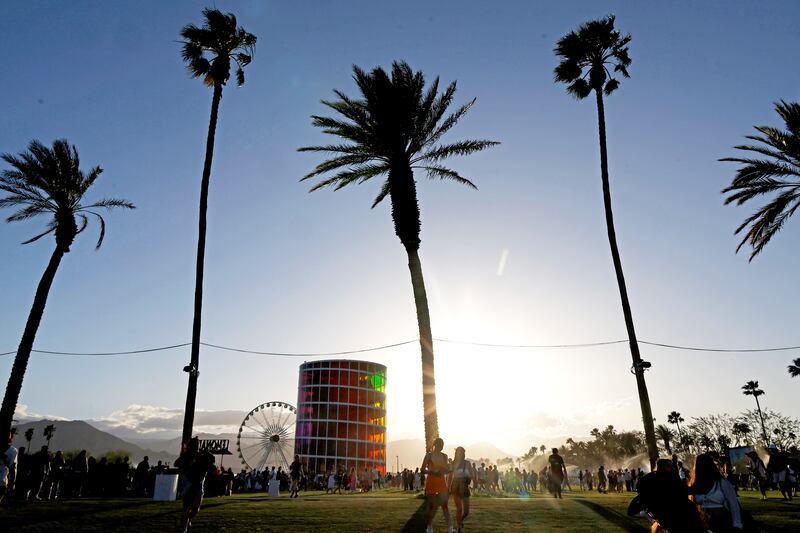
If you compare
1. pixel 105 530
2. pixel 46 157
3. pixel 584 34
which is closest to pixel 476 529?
pixel 105 530

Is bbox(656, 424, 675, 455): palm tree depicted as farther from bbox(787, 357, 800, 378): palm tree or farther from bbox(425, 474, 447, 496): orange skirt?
bbox(425, 474, 447, 496): orange skirt

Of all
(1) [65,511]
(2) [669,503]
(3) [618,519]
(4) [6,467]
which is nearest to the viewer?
(2) [669,503]

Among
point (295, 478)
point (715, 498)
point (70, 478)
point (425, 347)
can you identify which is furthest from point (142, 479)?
point (715, 498)

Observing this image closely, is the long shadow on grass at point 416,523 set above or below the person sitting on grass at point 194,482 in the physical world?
below

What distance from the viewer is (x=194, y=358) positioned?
18.1 m

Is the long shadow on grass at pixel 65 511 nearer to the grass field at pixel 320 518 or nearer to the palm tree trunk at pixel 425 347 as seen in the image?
the grass field at pixel 320 518

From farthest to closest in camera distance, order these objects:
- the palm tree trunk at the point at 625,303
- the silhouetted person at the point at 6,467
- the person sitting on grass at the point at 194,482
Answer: the palm tree trunk at the point at 625,303 → the silhouetted person at the point at 6,467 → the person sitting on grass at the point at 194,482

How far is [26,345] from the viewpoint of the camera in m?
23.3

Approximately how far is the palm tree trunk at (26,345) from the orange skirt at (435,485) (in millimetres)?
19948

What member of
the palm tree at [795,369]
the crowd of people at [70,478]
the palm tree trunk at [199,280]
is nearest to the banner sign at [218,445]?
the crowd of people at [70,478]

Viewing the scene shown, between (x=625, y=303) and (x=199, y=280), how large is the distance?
15987 millimetres

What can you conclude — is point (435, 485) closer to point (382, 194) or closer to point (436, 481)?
point (436, 481)

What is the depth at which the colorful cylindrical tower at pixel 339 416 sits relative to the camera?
68.8m

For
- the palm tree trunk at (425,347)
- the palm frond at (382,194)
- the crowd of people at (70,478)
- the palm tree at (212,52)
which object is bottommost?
the crowd of people at (70,478)
